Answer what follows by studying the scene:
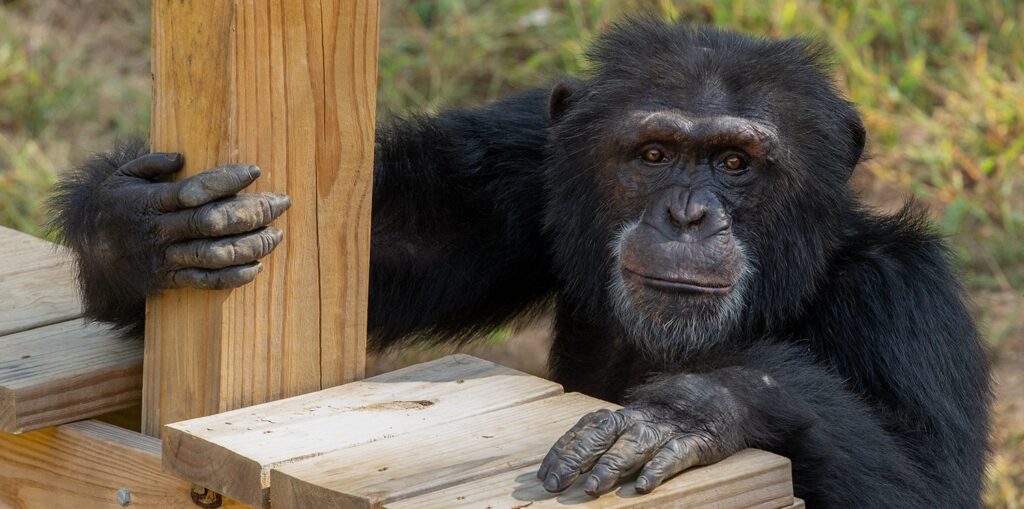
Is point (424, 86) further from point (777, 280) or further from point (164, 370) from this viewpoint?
point (164, 370)

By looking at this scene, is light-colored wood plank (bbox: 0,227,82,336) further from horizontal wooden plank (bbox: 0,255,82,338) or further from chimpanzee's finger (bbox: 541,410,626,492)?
chimpanzee's finger (bbox: 541,410,626,492)

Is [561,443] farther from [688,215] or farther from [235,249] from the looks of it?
[688,215]

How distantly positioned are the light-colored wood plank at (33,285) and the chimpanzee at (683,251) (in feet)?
0.63

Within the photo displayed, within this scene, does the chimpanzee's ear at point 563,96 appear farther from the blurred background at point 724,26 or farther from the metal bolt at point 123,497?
the blurred background at point 724,26

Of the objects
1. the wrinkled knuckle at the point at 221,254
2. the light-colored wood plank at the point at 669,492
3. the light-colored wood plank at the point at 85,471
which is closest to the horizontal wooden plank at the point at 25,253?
the light-colored wood plank at the point at 85,471

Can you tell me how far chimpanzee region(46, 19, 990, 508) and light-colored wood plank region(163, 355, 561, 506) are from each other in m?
0.31

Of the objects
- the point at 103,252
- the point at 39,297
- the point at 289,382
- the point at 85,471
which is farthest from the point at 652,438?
the point at 39,297

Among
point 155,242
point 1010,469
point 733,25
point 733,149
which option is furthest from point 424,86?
point 155,242

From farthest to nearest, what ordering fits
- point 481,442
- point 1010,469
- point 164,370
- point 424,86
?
point 424,86, point 1010,469, point 164,370, point 481,442

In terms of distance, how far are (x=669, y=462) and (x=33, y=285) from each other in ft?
6.60

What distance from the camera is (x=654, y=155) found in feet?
11.8

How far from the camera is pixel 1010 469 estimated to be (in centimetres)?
577

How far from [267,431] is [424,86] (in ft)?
19.6

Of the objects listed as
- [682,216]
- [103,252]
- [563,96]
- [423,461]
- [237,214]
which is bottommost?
[423,461]
